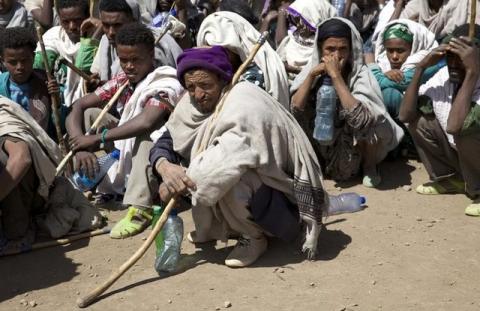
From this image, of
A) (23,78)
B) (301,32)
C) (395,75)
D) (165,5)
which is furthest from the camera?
(165,5)

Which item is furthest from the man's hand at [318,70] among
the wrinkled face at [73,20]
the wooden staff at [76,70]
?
the wrinkled face at [73,20]

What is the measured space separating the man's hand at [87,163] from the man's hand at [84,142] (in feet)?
0.15

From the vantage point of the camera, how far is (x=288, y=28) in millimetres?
Answer: 7984

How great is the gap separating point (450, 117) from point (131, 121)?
2334mm

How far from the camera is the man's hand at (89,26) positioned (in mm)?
7344

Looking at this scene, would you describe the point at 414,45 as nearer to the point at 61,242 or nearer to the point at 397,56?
the point at 397,56

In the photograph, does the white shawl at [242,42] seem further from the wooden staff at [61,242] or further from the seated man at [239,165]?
the wooden staff at [61,242]

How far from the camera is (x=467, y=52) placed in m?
5.22

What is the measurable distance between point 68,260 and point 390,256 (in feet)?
7.02

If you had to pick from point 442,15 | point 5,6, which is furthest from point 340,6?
point 5,6

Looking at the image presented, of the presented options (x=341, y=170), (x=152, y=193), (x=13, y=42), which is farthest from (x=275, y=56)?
(x=13, y=42)

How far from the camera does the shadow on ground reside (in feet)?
15.1

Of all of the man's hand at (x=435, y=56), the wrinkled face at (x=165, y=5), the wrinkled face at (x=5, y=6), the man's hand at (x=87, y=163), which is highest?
the wrinkled face at (x=5, y=6)

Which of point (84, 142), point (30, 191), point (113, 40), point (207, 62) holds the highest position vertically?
point (207, 62)
